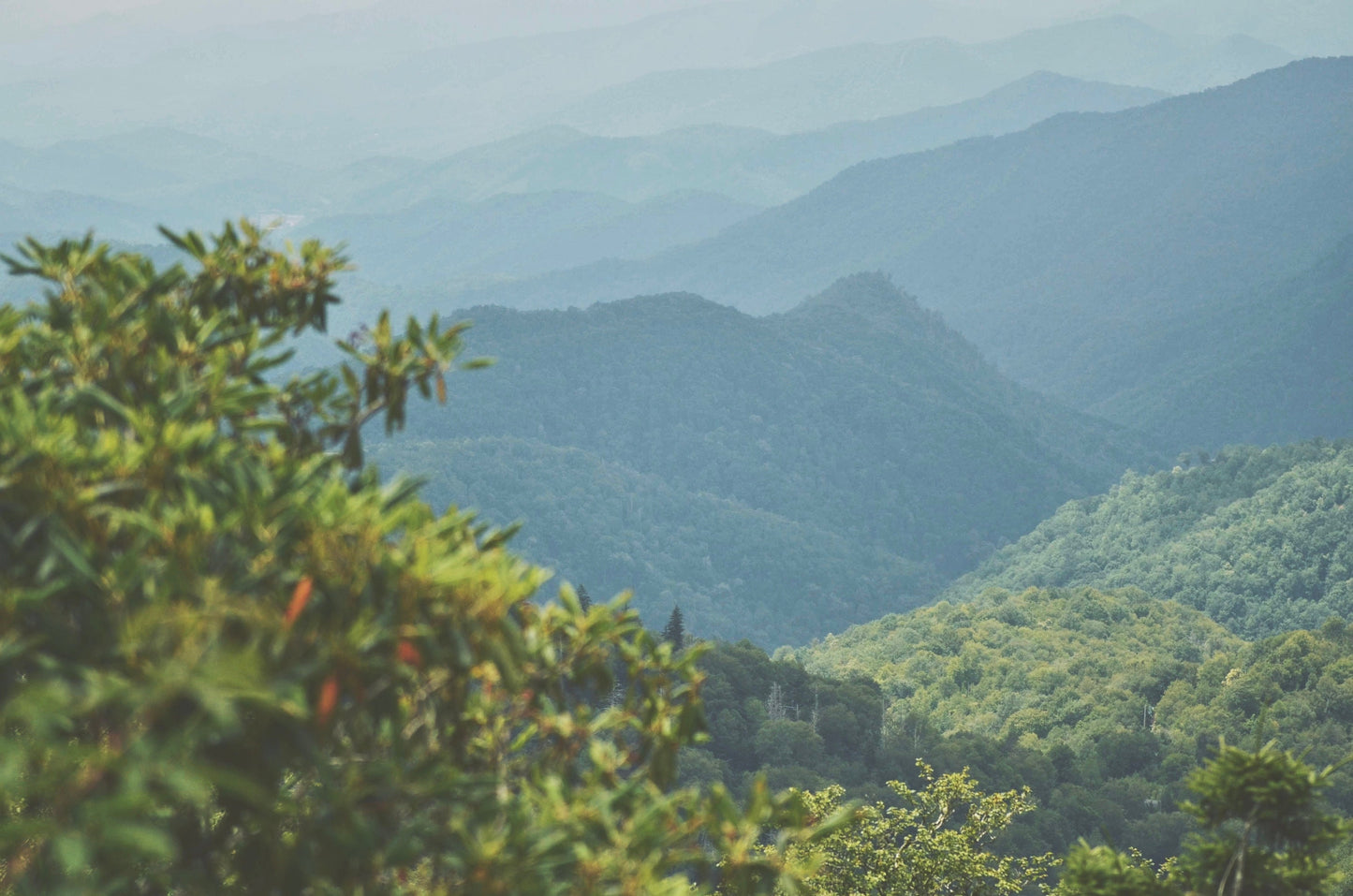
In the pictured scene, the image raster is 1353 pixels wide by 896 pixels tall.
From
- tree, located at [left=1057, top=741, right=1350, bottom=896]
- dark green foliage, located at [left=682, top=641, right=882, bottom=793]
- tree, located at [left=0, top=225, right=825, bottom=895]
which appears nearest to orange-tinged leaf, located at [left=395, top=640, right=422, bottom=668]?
tree, located at [left=0, top=225, right=825, bottom=895]

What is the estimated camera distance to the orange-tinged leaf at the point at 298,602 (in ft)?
14.9

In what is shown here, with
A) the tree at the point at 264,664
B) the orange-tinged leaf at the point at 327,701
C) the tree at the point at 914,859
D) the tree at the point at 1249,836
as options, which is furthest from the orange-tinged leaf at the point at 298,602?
the tree at the point at 914,859

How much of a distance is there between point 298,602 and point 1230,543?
12898 cm

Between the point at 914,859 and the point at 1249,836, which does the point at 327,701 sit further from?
the point at 914,859

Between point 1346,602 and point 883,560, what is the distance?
6635 cm

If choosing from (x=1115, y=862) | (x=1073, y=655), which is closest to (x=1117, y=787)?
(x=1073, y=655)

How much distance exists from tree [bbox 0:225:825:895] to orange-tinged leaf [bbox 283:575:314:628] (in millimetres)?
14

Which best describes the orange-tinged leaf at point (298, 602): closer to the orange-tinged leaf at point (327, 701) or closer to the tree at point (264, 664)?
the tree at point (264, 664)

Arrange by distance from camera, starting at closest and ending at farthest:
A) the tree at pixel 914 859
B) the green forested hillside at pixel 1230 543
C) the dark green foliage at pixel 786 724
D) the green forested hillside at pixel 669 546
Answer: the tree at pixel 914 859
the dark green foliage at pixel 786 724
the green forested hillside at pixel 1230 543
the green forested hillside at pixel 669 546

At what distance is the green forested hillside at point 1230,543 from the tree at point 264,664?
118m

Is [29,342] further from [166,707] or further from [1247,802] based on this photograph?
[1247,802]

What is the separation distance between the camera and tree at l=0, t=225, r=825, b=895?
13.3ft

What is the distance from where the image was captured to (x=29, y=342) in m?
6.44

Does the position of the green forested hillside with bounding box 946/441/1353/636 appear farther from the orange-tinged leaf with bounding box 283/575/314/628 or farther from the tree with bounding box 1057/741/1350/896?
the orange-tinged leaf with bounding box 283/575/314/628
